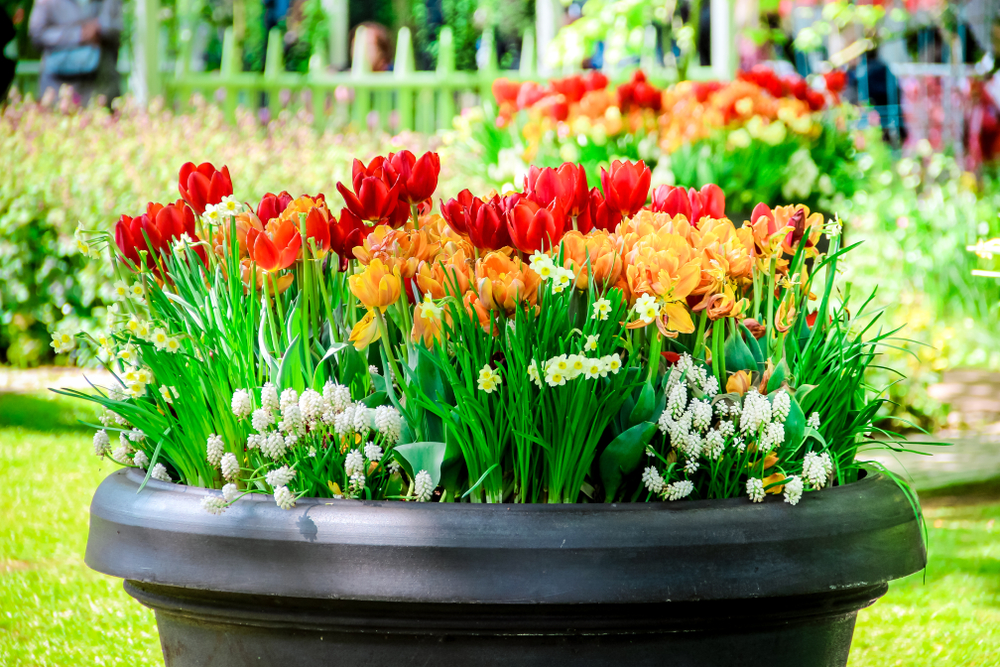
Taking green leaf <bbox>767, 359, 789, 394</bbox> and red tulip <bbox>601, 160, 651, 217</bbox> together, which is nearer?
green leaf <bbox>767, 359, 789, 394</bbox>

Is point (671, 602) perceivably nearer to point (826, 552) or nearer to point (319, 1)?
point (826, 552)

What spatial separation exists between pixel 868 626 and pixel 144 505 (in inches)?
70.1

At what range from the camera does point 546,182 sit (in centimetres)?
140

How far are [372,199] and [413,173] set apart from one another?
0.09 m

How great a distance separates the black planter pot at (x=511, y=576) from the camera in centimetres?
111

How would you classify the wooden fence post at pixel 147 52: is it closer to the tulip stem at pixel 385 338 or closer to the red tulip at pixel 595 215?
the red tulip at pixel 595 215

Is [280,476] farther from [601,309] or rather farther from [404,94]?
[404,94]

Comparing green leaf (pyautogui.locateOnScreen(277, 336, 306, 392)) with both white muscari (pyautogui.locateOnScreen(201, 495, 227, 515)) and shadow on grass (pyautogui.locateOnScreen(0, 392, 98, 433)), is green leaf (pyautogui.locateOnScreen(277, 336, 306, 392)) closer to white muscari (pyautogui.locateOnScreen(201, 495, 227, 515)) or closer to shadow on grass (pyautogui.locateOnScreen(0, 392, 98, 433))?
white muscari (pyautogui.locateOnScreen(201, 495, 227, 515))

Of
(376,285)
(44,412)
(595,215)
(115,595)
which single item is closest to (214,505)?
(376,285)

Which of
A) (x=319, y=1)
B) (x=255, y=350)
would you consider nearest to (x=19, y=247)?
(x=255, y=350)

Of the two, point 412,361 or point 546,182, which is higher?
point 546,182

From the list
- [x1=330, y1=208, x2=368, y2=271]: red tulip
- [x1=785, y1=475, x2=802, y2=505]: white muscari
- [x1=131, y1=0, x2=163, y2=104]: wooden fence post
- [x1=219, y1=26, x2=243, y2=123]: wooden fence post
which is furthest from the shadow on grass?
[x1=219, y1=26, x2=243, y2=123]: wooden fence post

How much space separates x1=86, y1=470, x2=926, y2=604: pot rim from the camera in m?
1.10

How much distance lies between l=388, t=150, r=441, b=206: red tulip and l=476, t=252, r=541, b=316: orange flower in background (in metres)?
0.25
